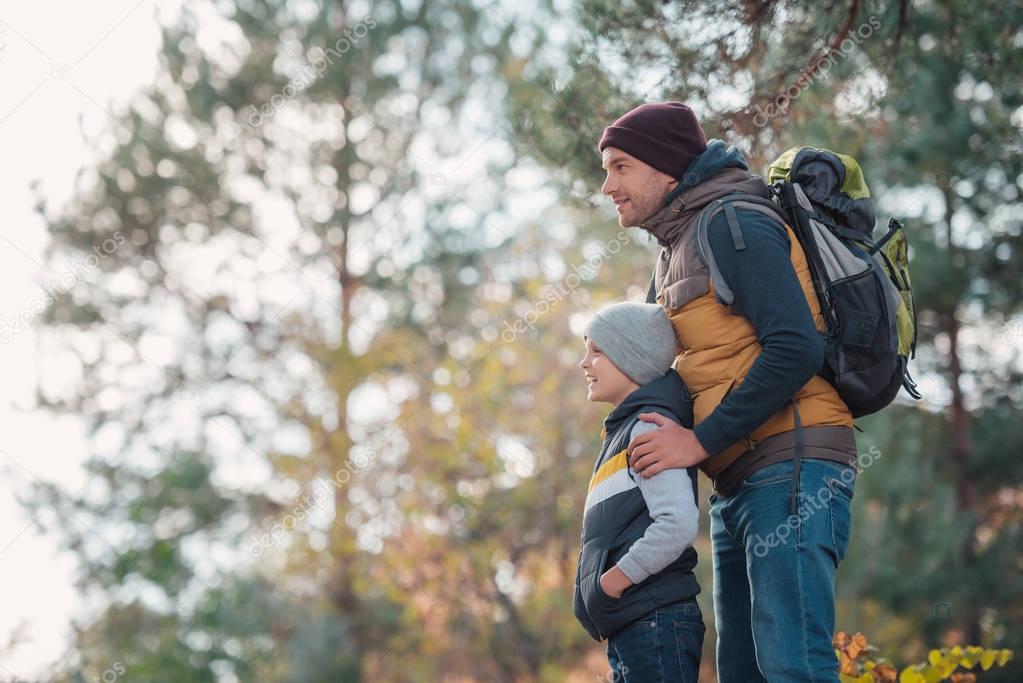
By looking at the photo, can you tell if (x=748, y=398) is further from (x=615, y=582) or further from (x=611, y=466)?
(x=615, y=582)

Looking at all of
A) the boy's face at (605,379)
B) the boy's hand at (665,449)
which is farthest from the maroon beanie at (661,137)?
the boy's hand at (665,449)

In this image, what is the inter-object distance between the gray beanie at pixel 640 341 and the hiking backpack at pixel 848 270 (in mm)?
172

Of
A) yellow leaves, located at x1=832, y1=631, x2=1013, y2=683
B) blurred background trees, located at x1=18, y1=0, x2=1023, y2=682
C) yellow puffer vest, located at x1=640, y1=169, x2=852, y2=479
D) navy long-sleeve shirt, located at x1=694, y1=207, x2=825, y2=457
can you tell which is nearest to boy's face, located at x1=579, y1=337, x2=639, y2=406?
yellow puffer vest, located at x1=640, y1=169, x2=852, y2=479

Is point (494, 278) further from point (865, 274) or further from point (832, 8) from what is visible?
point (865, 274)

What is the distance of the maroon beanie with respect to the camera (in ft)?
7.25

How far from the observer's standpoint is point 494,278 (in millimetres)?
11500

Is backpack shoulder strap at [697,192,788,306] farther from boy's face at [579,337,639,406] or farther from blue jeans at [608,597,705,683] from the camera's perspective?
blue jeans at [608,597,705,683]

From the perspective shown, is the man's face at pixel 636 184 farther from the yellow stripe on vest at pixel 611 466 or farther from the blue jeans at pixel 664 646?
the blue jeans at pixel 664 646

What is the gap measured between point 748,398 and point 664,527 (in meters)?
0.29

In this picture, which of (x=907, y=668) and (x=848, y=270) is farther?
(x=907, y=668)

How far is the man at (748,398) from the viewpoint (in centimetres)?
196

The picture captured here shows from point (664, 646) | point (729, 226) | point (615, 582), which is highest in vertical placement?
point (729, 226)

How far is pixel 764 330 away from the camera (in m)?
1.99

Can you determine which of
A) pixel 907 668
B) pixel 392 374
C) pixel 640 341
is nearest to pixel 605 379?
pixel 640 341
